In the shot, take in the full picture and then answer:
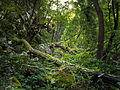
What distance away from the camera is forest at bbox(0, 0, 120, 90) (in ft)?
7.94

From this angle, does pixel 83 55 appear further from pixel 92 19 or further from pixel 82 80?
pixel 92 19

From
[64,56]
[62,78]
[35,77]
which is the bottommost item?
[64,56]

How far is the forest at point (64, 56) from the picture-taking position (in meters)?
2.42

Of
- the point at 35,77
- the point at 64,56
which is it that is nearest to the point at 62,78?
the point at 35,77

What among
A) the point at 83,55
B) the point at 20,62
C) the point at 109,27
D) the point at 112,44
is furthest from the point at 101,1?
the point at 20,62

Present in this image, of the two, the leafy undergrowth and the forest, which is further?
the forest

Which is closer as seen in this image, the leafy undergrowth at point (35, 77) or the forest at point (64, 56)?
the leafy undergrowth at point (35, 77)

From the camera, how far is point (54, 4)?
7172 millimetres

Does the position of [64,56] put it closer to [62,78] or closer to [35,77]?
[62,78]

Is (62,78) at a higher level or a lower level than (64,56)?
higher

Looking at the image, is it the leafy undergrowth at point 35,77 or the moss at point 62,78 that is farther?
the moss at point 62,78

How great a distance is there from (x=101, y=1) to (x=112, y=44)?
90.2 inches

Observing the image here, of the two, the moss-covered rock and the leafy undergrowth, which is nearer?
the leafy undergrowth

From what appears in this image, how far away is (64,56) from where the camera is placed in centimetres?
571
